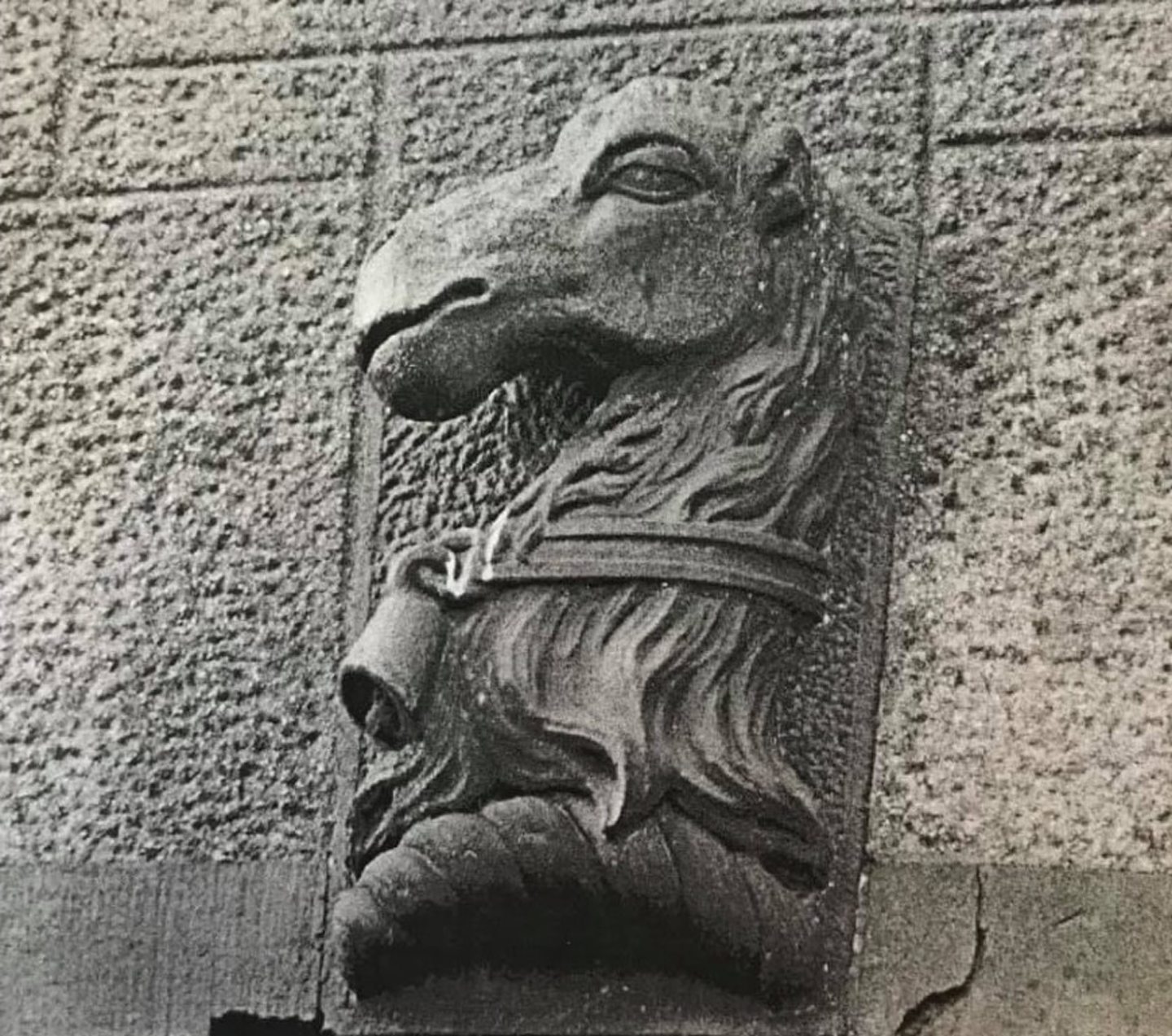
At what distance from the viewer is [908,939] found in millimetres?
1437

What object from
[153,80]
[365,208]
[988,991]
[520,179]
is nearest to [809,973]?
[988,991]

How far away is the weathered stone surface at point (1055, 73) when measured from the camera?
65.7 inches

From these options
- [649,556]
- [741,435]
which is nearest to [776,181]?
[741,435]

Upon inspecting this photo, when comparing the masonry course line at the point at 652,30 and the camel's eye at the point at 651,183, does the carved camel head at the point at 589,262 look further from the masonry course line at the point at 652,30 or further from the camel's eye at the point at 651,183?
the masonry course line at the point at 652,30

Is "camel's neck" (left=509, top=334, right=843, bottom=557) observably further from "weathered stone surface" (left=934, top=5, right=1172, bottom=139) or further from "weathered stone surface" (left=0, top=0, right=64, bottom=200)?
"weathered stone surface" (left=0, top=0, right=64, bottom=200)

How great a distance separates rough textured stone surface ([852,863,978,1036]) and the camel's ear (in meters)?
0.47

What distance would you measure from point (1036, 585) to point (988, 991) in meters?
0.30

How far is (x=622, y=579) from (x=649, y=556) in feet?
0.08

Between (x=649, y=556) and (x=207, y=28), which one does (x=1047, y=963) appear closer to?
(x=649, y=556)

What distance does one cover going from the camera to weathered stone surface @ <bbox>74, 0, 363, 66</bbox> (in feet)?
6.08

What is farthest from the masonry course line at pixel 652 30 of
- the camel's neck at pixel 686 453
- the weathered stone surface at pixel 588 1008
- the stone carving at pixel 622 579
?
the weathered stone surface at pixel 588 1008

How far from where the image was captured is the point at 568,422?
156 centimetres

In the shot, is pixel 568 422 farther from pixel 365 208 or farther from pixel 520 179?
pixel 365 208

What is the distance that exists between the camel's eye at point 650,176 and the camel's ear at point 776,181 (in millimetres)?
46
